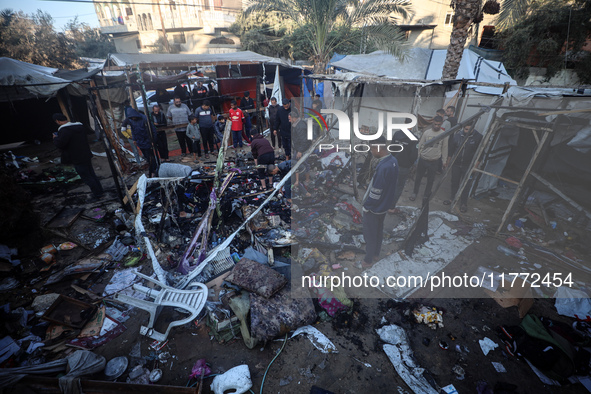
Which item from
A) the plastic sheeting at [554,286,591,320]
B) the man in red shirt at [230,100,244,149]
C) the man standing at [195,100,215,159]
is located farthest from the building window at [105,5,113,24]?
the plastic sheeting at [554,286,591,320]

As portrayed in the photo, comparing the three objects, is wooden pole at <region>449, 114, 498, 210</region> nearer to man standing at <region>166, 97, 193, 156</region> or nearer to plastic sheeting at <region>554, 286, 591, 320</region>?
plastic sheeting at <region>554, 286, 591, 320</region>

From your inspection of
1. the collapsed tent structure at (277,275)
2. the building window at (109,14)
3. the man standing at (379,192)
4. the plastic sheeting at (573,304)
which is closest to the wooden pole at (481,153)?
the collapsed tent structure at (277,275)

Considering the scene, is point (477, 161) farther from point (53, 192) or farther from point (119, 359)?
point (53, 192)

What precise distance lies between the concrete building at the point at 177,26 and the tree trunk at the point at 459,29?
24.8 m

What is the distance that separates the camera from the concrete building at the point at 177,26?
28.4 metres

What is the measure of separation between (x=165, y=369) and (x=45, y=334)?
5.98 ft

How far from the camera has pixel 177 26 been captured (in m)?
29.7

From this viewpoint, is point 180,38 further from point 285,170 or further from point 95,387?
point 95,387

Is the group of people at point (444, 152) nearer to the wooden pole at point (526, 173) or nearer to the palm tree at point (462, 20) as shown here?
the wooden pole at point (526, 173)

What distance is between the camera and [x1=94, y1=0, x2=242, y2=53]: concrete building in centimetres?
2841

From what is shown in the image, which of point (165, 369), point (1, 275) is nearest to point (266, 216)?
point (165, 369)

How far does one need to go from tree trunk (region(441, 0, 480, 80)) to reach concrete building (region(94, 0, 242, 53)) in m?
24.8

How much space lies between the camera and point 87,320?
358 centimetres

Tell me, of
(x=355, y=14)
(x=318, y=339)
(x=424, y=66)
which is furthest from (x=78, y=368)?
(x=424, y=66)
